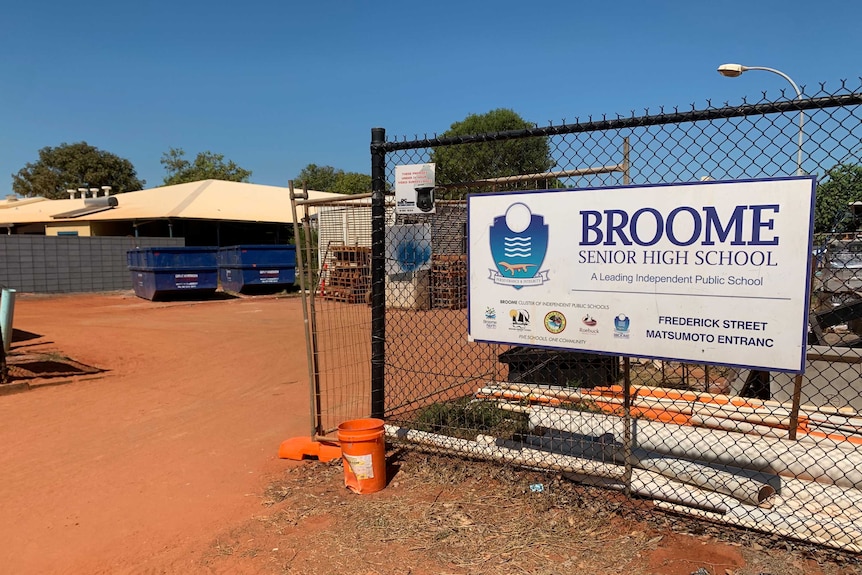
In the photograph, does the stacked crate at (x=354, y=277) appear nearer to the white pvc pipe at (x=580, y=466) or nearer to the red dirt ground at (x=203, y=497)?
the red dirt ground at (x=203, y=497)

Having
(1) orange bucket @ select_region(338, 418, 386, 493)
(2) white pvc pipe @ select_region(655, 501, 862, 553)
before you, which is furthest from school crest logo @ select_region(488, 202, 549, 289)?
(2) white pvc pipe @ select_region(655, 501, 862, 553)

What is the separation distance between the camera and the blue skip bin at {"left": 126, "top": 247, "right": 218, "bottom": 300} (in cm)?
1967

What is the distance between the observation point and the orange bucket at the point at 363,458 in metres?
4.15

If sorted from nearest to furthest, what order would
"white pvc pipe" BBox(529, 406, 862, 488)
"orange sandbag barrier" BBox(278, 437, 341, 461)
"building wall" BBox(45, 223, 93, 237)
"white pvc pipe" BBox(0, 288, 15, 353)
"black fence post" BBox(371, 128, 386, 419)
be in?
1. "white pvc pipe" BBox(529, 406, 862, 488)
2. "black fence post" BBox(371, 128, 386, 419)
3. "orange sandbag barrier" BBox(278, 437, 341, 461)
4. "white pvc pipe" BBox(0, 288, 15, 353)
5. "building wall" BBox(45, 223, 93, 237)

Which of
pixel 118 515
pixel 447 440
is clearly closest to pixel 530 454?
pixel 447 440

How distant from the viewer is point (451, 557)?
3344 millimetres

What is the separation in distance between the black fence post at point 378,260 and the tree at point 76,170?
193 feet

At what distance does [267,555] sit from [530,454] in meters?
1.80

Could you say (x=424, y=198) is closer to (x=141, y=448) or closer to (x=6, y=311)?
(x=141, y=448)

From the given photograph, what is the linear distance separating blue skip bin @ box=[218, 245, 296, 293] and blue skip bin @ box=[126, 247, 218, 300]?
44.6 inches

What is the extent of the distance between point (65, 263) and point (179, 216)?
5.53 meters

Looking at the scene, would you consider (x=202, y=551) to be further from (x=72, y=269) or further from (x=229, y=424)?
(x=72, y=269)

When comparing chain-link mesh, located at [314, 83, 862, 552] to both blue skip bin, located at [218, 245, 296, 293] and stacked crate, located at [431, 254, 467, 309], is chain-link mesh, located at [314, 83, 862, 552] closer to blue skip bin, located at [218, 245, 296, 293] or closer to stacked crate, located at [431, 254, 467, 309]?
stacked crate, located at [431, 254, 467, 309]

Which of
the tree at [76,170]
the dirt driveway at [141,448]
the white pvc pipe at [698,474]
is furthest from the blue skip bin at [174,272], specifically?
the tree at [76,170]
